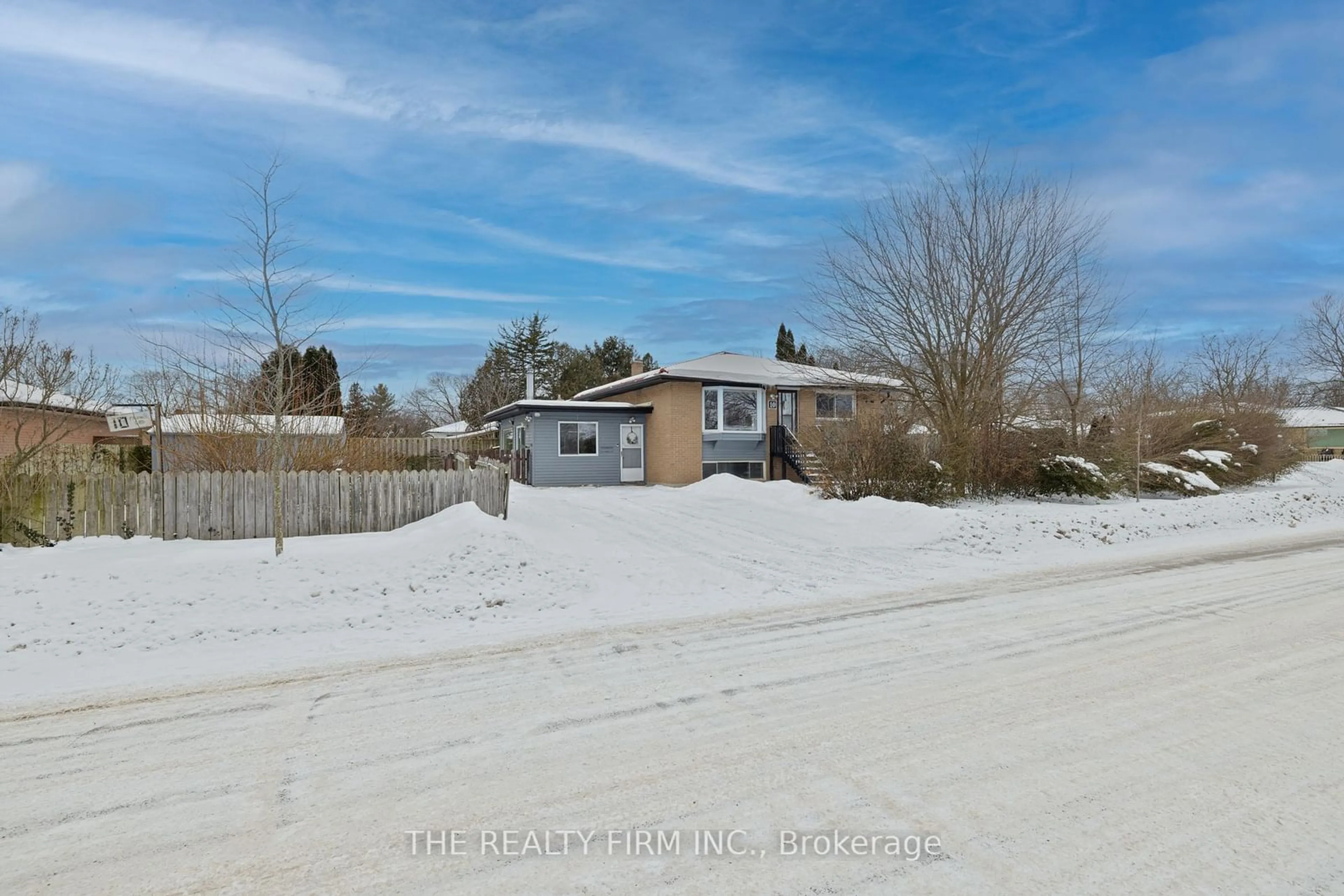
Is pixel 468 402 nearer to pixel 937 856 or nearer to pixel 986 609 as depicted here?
pixel 986 609

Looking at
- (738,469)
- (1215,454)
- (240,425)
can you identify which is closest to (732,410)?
(738,469)

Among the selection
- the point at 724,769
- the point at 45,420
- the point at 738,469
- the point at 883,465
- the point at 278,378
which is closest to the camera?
the point at 724,769

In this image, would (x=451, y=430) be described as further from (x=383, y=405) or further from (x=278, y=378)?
(x=278, y=378)

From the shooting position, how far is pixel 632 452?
24312 millimetres

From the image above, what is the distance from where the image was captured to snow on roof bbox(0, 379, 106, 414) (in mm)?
9977

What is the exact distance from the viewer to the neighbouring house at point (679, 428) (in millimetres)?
23094

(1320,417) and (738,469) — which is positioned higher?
(1320,417)

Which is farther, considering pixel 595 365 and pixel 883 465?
pixel 595 365

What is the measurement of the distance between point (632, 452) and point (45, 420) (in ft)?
55.0

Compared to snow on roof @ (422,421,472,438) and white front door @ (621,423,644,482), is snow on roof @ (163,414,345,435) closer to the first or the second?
white front door @ (621,423,644,482)

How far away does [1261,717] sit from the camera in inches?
167

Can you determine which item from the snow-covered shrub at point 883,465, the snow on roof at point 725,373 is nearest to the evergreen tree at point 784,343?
the snow on roof at point 725,373

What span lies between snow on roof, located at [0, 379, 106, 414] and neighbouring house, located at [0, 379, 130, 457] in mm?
16

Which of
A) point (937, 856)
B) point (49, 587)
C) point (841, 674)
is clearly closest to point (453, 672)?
point (841, 674)
